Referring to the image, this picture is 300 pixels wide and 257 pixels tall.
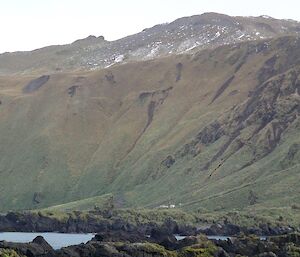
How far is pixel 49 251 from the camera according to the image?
146625 millimetres

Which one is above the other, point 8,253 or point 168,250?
point 8,253

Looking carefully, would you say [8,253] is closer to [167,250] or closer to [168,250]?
[167,250]

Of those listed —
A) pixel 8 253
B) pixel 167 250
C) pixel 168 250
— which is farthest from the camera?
pixel 168 250

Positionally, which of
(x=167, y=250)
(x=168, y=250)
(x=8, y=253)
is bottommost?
A: (x=168, y=250)

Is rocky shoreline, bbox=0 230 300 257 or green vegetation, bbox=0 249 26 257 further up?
green vegetation, bbox=0 249 26 257

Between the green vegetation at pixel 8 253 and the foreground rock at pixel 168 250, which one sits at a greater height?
the green vegetation at pixel 8 253

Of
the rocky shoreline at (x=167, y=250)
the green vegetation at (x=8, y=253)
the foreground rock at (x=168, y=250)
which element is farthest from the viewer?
the foreground rock at (x=168, y=250)

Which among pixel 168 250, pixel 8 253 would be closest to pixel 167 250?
pixel 168 250

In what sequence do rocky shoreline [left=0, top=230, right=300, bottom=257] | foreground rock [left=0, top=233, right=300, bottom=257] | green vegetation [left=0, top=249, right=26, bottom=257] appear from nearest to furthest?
1. green vegetation [left=0, top=249, right=26, bottom=257]
2. rocky shoreline [left=0, top=230, right=300, bottom=257]
3. foreground rock [left=0, top=233, right=300, bottom=257]

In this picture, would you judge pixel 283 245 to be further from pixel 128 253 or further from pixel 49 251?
pixel 49 251

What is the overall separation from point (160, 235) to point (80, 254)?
181 ft

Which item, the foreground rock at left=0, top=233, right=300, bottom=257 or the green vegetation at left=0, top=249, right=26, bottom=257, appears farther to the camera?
the foreground rock at left=0, top=233, right=300, bottom=257

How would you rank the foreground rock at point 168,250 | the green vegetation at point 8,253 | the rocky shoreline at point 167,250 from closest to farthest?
the green vegetation at point 8,253 → the rocky shoreline at point 167,250 → the foreground rock at point 168,250

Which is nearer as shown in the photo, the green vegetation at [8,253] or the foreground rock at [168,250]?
the green vegetation at [8,253]
